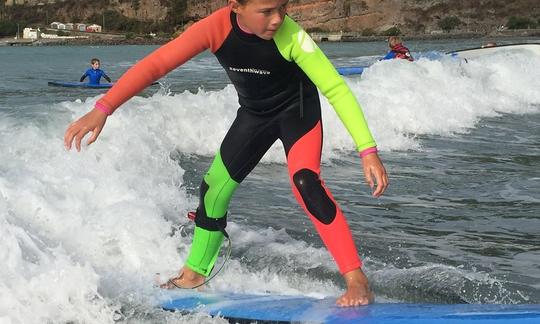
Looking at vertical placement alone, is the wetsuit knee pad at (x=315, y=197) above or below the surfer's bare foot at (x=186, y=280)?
above

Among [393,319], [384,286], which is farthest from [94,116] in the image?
[384,286]

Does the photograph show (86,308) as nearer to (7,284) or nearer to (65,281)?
(65,281)

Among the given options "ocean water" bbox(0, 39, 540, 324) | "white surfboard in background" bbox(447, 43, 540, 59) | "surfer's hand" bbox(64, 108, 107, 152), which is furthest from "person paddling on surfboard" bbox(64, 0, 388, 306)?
"white surfboard in background" bbox(447, 43, 540, 59)

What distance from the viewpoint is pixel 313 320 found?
11.1ft

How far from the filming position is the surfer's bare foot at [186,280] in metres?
4.28

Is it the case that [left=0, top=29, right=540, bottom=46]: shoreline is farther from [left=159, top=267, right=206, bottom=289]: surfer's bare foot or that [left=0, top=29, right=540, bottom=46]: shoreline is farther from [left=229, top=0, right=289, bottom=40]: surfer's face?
[left=229, top=0, right=289, bottom=40]: surfer's face

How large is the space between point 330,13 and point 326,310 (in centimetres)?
Result: 12593

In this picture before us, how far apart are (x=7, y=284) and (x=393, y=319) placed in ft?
6.06

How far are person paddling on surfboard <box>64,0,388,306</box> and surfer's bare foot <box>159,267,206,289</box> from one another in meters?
0.56

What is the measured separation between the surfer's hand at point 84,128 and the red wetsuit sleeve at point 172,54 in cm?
12

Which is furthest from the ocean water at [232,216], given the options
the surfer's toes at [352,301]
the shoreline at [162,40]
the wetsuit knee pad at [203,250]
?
the shoreline at [162,40]

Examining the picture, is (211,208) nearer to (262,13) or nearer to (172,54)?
(172,54)

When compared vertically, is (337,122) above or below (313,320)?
below

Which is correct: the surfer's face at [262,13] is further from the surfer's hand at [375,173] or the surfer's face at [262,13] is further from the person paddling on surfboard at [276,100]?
the surfer's hand at [375,173]
